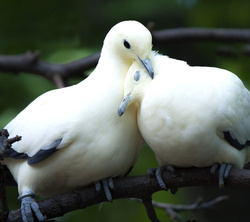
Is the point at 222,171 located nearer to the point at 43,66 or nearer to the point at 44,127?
the point at 44,127

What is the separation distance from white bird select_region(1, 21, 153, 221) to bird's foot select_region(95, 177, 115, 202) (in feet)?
0.04

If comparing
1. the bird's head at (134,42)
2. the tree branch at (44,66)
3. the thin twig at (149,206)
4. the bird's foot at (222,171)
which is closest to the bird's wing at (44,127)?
the bird's head at (134,42)

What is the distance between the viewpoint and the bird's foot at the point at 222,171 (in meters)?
1.51

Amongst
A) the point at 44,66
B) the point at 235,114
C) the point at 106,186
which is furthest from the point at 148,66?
the point at 44,66

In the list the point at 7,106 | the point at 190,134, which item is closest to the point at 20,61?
the point at 7,106

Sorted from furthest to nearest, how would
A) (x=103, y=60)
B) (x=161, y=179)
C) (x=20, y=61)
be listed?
1. (x=20, y=61)
2. (x=103, y=60)
3. (x=161, y=179)

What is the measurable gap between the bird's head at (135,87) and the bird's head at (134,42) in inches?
1.1

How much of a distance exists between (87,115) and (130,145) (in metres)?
0.18

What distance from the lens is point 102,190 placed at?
1.64 meters

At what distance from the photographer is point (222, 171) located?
153 cm

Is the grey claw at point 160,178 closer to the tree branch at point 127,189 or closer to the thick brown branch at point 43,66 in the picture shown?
the tree branch at point 127,189

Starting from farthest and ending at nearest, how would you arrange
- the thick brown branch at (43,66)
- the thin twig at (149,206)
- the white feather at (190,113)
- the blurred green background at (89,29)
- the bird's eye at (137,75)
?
the blurred green background at (89,29) → the thick brown branch at (43,66) → the thin twig at (149,206) → the bird's eye at (137,75) → the white feather at (190,113)

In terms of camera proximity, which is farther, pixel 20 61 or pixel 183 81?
pixel 20 61

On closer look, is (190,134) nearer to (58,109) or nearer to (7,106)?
(58,109)
